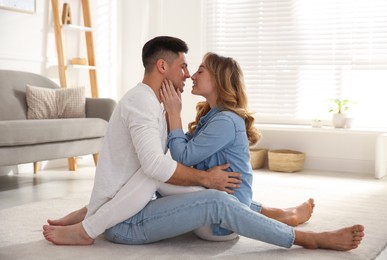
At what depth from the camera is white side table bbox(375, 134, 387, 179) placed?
4.76 m

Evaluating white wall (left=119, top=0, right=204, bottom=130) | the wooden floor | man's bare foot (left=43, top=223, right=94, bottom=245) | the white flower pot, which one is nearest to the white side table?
the white flower pot

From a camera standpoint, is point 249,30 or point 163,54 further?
point 249,30

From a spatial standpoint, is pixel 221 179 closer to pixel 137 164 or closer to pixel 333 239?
pixel 137 164

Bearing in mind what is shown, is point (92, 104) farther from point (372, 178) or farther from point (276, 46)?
point (372, 178)

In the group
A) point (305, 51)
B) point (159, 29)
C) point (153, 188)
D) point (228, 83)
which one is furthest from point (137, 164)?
point (159, 29)

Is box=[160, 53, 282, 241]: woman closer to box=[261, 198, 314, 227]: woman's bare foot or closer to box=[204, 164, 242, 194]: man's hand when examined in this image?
box=[204, 164, 242, 194]: man's hand

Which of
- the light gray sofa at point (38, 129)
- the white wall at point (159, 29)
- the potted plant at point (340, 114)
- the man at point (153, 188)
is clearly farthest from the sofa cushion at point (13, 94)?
the potted plant at point (340, 114)

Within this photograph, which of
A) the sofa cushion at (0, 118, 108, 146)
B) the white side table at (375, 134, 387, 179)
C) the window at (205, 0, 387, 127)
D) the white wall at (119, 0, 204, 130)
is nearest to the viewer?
the sofa cushion at (0, 118, 108, 146)

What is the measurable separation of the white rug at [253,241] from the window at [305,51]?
1.05 metres

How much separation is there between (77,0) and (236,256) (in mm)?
4099

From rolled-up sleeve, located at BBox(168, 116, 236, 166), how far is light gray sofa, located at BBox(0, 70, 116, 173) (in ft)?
5.60

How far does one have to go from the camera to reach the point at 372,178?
15.9 feet

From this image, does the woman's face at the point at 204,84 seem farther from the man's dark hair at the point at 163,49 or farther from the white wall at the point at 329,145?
the white wall at the point at 329,145

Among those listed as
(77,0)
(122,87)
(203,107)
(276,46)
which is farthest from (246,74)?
(203,107)
